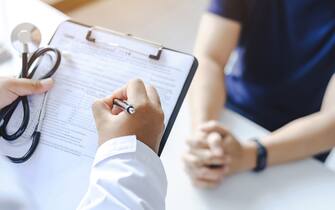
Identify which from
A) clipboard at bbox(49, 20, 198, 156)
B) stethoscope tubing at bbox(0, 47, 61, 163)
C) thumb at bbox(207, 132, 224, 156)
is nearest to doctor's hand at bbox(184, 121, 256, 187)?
thumb at bbox(207, 132, 224, 156)

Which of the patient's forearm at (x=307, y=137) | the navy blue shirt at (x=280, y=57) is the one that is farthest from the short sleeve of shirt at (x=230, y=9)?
the patient's forearm at (x=307, y=137)

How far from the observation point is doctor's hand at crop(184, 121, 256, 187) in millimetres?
676

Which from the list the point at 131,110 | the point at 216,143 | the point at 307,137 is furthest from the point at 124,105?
the point at 307,137

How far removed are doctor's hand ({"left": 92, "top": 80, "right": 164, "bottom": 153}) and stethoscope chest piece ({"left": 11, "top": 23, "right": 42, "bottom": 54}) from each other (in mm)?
253

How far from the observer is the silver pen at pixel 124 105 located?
499 millimetres

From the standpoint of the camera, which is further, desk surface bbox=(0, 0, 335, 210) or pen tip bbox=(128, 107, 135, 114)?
desk surface bbox=(0, 0, 335, 210)

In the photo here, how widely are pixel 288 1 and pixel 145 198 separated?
50 cm

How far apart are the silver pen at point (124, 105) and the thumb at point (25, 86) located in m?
0.13

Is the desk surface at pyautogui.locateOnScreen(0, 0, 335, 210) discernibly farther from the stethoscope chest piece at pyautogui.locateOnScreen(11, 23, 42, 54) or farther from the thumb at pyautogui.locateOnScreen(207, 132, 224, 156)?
the stethoscope chest piece at pyautogui.locateOnScreen(11, 23, 42, 54)

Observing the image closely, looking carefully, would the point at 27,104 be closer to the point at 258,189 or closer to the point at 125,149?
the point at 125,149

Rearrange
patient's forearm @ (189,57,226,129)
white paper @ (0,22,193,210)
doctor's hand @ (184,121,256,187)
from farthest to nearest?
patient's forearm @ (189,57,226,129) < doctor's hand @ (184,121,256,187) < white paper @ (0,22,193,210)

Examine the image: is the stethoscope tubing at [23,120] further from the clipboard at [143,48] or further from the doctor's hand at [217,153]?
the doctor's hand at [217,153]

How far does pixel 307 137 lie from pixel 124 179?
1.38 ft

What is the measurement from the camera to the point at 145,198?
18.9 inches
